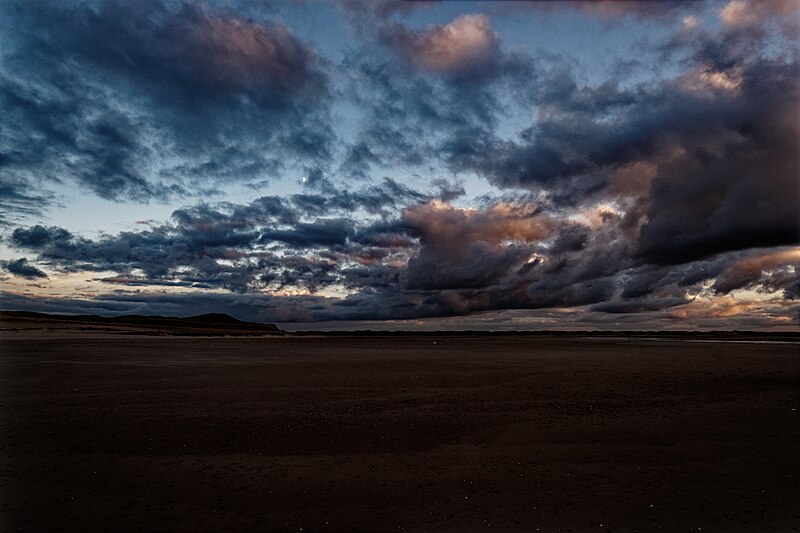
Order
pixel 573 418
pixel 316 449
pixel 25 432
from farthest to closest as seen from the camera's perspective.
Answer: pixel 573 418
pixel 25 432
pixel 316 449

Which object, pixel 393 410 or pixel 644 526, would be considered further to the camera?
pixel 393 410

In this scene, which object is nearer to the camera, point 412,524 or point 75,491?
point 412,524

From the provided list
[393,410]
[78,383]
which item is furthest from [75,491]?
[78,383]

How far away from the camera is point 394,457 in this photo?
10.2 m

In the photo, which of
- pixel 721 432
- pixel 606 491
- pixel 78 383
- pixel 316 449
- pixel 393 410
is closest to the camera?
pixel 606 491

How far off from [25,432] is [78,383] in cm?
855

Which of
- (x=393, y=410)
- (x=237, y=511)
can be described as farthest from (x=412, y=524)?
(x=393, y=410)

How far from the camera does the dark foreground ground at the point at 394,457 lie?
7.59 metres

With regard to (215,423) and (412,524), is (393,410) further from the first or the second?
(412,524)

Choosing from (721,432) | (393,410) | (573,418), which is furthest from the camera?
(393,410)

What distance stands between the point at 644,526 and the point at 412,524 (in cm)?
386

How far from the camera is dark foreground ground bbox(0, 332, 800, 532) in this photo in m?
7.59

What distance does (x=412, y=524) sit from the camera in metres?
7.26

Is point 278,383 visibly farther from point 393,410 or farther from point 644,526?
point 644,526
